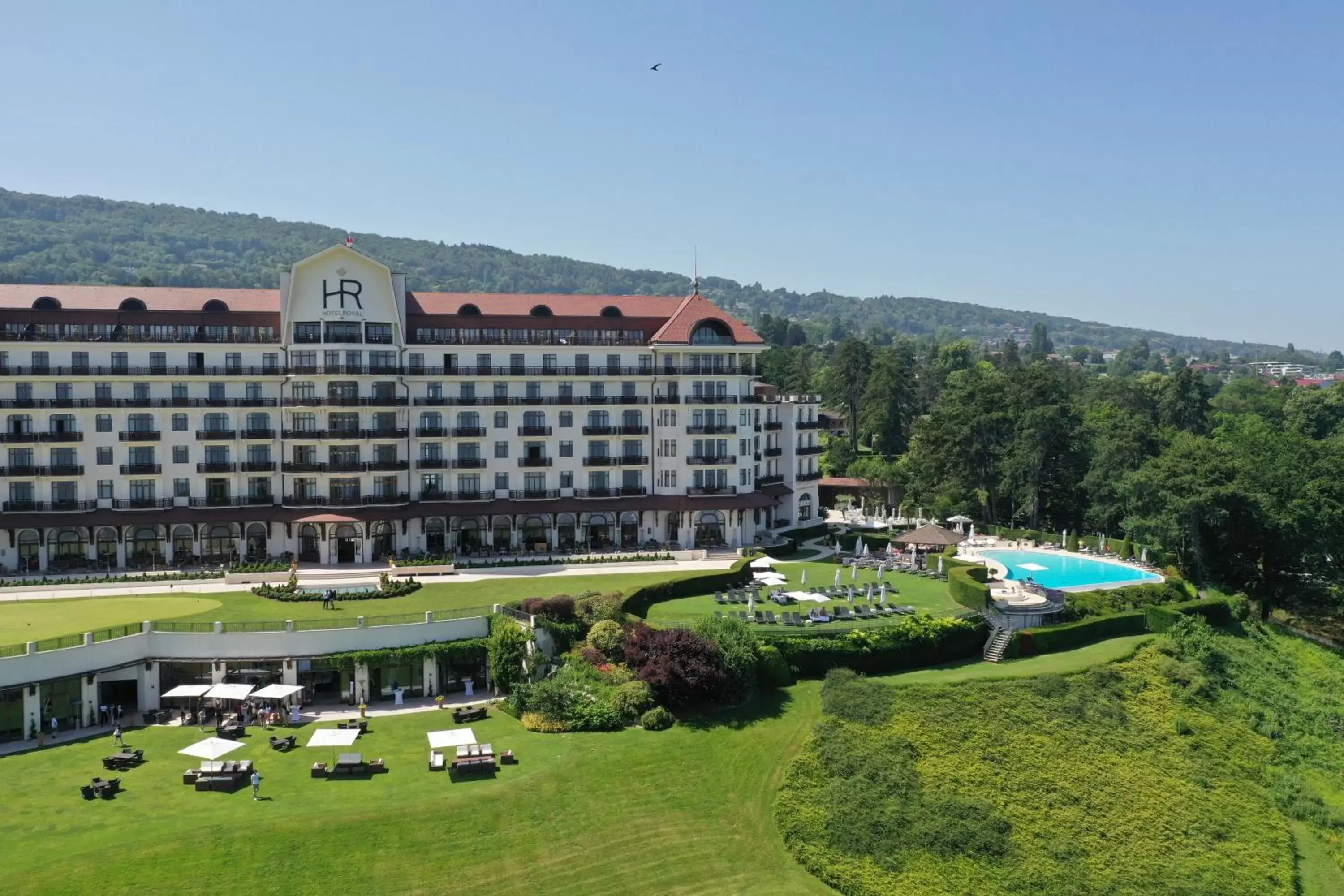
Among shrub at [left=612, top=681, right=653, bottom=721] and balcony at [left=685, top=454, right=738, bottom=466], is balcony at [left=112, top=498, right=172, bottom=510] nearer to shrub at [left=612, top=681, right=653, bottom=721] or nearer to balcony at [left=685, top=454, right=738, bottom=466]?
balcony at [left=685, top=454, right=738, bottom=466]

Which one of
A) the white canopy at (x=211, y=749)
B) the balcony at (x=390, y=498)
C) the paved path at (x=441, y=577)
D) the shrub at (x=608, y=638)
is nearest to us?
the white canopy at (x=211, y=749)

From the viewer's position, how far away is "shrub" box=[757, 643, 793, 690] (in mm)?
47688

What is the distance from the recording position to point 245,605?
54.6 m

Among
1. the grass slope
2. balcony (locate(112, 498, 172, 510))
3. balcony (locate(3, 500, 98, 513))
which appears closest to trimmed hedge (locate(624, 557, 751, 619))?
the grass slope

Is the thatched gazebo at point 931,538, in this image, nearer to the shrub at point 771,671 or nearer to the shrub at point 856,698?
the shrub at point 856,698

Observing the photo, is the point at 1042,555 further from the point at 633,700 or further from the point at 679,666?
the point at 633,700

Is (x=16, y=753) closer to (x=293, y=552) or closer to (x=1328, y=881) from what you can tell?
(x=293, y=552)

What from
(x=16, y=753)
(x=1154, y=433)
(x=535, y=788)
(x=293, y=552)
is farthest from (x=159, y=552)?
(x=1154, y=433)

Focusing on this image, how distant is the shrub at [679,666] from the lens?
146 feet

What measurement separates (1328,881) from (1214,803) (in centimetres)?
463

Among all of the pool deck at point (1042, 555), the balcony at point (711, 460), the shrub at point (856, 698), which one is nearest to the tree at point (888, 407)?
the pool deck at point (1042, 555)

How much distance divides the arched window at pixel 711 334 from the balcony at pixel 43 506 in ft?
136

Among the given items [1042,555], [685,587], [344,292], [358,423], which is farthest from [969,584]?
[344,292]

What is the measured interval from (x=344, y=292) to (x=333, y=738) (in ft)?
120
